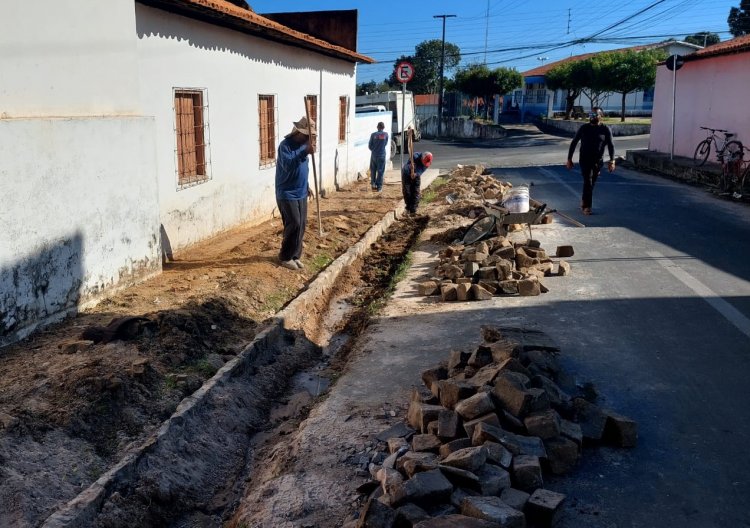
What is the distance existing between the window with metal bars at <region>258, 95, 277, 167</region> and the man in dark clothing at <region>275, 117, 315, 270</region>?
3.85 meters

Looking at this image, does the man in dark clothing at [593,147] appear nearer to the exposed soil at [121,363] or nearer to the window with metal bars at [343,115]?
the exposed soil at [121,363]

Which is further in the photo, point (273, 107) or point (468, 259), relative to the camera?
point (273, 107)

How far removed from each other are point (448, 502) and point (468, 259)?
508 cm

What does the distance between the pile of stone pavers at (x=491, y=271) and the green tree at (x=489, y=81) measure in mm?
41696

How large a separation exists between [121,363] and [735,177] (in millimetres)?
14164

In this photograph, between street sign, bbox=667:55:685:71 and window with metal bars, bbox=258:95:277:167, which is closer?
window with metal bars, bbox=258:95:277:167

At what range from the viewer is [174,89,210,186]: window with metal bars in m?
9.24

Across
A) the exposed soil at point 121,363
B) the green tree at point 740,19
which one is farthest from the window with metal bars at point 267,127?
the green tree at point 740,19

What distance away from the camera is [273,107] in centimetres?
1295

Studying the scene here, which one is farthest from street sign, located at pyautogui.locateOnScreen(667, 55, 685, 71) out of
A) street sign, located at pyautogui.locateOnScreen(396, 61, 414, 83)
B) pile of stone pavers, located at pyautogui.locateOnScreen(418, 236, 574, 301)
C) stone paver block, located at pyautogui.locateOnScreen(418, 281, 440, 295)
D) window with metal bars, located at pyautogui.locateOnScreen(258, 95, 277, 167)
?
stone paver block, located at pyautogui.locateOnScreen(418, 281, 440, 295)

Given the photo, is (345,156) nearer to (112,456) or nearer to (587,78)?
(112,456)

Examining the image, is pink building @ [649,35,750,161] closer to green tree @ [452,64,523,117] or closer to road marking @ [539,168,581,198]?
road marking @ [539,168,581,198]

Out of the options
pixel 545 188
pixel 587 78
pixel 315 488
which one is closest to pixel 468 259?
pixel 315 488

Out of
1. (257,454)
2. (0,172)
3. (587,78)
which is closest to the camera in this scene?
(257,454)
